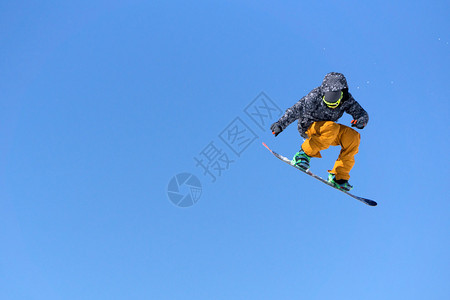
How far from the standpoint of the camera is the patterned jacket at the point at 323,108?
11.5 meters

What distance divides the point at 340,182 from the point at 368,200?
133 cm

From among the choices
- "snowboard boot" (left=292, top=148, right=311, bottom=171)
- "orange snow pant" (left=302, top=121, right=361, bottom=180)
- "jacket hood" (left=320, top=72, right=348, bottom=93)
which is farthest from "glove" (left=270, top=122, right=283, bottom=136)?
"jacket hood" (left=320, top=72, right=348, bottom=93)

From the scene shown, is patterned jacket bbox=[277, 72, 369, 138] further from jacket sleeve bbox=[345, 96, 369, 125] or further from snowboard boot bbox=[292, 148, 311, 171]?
snowboard boot bbox=[292, 148, 311, 171]

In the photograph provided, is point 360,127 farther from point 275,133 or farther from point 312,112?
point 275,133

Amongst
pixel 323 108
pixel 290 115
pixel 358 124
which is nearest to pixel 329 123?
pixel 323 108

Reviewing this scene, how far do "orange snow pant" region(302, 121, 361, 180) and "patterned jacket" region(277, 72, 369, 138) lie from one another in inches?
9.3

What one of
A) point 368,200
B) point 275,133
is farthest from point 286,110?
point 368,200

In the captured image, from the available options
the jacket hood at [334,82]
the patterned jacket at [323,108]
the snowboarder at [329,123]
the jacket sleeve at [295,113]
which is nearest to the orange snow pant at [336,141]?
the snowboarder at [329,123]

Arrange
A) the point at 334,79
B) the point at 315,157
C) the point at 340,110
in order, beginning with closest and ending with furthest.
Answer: the point at 334,79, the point at 340,110, the point at 315,157

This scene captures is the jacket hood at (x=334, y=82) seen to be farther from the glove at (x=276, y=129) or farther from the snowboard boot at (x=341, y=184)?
the snowboard boot at (x=341, y=184)

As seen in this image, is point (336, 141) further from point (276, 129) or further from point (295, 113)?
point (276, 129)

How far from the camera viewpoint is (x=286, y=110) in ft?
41.6

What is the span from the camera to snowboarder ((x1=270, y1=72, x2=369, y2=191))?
A: 1160 centimetres

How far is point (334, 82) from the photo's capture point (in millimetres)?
11422
